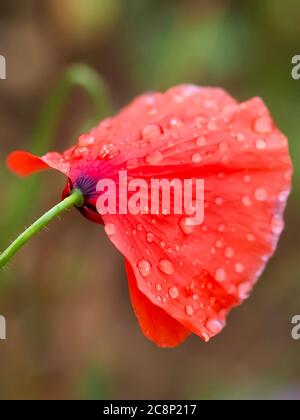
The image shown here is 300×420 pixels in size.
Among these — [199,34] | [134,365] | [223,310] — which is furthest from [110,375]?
[223,310]

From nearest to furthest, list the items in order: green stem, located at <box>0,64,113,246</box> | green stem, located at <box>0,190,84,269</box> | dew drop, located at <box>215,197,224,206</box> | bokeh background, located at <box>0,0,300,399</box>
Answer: green stem, located at <box>0,190,84,269</box> < dew drop, located at <box>215,197,224,206</box> < green stem, located at <box>0,64,113,246</box> < bokeh background, located at <box>0,0,300,399</box>

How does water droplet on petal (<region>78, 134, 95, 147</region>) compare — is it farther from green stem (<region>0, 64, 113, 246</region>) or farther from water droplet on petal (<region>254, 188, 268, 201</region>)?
green stem (<region>0, 64, 113, 246</region>)

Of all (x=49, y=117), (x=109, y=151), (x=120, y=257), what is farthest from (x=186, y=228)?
(x=120, y=257)

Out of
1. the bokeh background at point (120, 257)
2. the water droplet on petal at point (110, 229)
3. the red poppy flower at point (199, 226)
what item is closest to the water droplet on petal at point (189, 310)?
the red poppy flower at point (199, 226)

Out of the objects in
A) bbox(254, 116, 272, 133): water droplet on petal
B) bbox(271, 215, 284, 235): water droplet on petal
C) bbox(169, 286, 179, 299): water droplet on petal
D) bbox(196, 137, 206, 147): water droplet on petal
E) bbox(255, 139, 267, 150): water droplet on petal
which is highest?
bbox(254, 116, 272, 133): water droplet on petal

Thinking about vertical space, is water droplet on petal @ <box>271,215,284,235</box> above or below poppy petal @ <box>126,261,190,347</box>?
above

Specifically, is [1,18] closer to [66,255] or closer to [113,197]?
[66,255]

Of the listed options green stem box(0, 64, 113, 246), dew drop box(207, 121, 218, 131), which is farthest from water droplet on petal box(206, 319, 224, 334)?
green stem box(0, 64, 113, 246)
